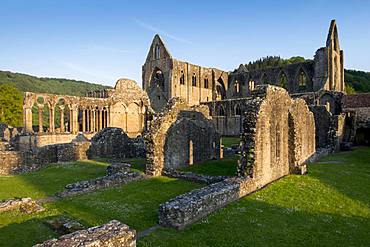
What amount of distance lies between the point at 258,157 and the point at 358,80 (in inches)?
2859

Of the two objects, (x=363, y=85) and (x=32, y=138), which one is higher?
(x=363, y=85)

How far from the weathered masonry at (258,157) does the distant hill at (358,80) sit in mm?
60459

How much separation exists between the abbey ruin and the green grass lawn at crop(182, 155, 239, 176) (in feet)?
2.30

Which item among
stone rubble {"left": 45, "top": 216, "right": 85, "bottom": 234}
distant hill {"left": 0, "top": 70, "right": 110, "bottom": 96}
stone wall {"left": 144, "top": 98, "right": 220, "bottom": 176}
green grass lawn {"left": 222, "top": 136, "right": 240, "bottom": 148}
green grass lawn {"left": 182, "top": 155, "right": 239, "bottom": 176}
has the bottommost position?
stone rubble {"left": 45, "top": 216, "right": 85, "bottom": 234}

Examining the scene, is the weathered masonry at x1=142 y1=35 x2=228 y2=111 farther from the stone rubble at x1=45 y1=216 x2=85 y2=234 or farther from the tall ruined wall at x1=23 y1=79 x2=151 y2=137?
the stone rubble at x1=45 y1=216 x2=85 y2=234

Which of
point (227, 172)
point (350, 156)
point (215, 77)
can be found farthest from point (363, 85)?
point (227, 172)

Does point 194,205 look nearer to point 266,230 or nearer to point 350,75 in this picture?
point 266,230

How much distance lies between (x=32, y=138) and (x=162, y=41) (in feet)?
96.4

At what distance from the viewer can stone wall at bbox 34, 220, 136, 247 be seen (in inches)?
217

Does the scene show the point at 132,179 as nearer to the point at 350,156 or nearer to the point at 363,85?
the point at 350,156

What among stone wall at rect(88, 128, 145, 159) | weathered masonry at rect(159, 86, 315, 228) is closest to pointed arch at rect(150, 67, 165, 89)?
stone wall at rect(88, 128, 145, 159)

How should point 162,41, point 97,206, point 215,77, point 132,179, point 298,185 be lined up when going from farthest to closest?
point 215,77 < point 162,41 < point 132,179 < point 298,185 < point 97,206

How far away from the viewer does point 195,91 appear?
2036 inches

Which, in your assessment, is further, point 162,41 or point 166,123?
point 162,41
